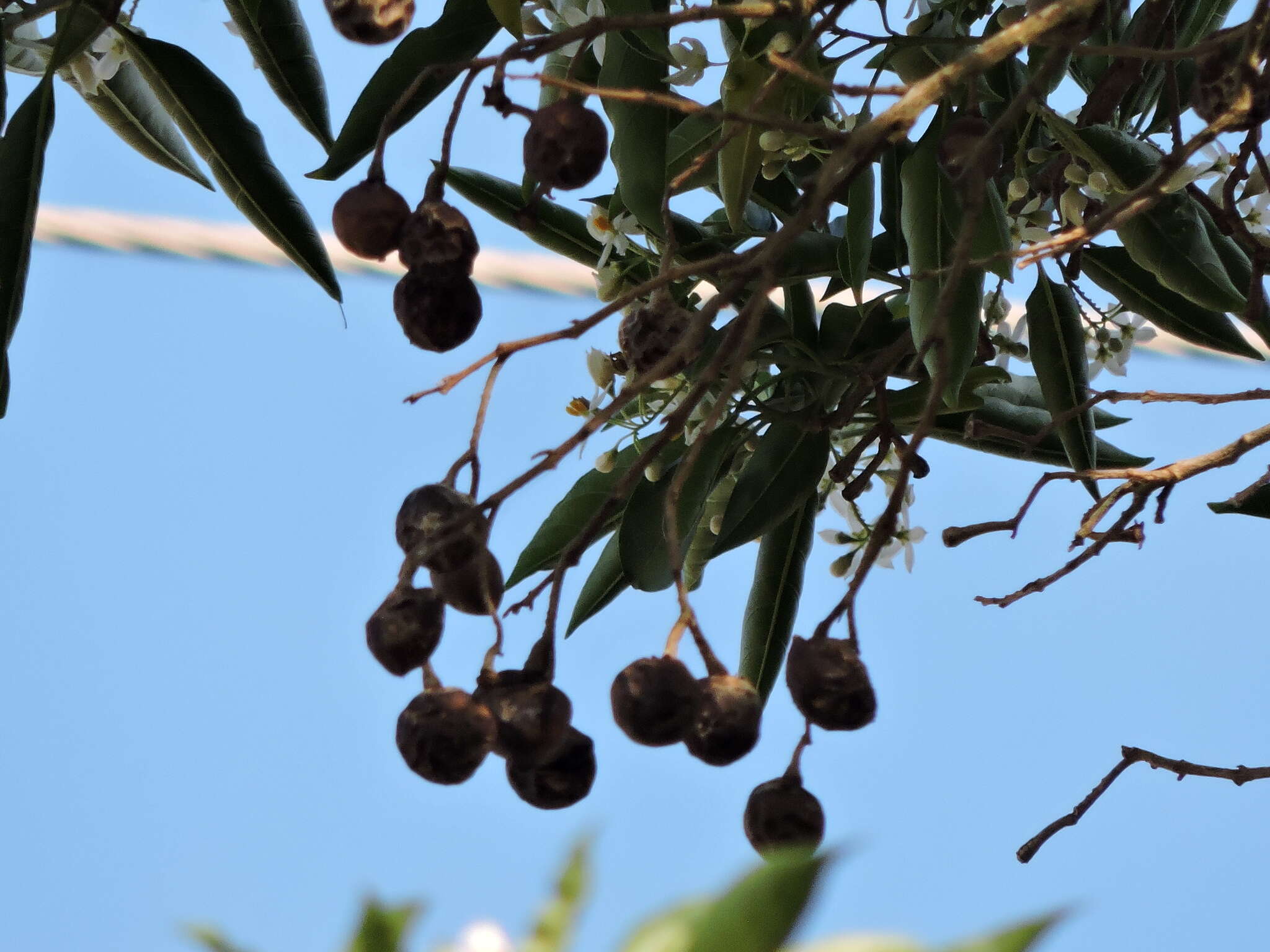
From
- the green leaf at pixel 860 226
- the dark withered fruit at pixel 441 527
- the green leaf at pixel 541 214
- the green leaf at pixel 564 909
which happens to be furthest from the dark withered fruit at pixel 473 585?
the green leaf at pixel 541 214

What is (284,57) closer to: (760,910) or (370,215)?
(370,215)

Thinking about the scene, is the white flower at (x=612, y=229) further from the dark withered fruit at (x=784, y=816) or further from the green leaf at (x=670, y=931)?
the green leaf at (x=670, y=931)

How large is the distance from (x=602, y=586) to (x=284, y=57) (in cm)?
29

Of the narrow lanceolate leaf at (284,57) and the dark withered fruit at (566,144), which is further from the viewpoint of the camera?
the narrow lanceolate leaf at (284,57)

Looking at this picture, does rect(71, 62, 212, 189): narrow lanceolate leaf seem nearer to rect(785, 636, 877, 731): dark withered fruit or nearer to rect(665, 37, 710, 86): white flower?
rect(665, 37, 710, 86): white flower

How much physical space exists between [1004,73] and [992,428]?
22 cm

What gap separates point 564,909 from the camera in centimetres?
19

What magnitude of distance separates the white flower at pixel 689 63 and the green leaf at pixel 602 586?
9.2 inches

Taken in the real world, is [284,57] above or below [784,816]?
above

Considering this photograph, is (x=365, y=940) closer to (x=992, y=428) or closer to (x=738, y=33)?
(x=992, y=428)

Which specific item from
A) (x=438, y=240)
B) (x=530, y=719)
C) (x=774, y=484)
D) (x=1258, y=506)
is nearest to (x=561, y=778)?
(x=530, y=719)

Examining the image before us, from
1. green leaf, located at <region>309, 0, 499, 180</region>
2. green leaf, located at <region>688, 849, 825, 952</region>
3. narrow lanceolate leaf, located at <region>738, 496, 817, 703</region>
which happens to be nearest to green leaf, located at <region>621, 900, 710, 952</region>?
green leaf, located at <region>688, 849, 825, 952</region>

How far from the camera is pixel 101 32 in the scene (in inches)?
22.7

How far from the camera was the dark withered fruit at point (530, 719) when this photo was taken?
30cm
